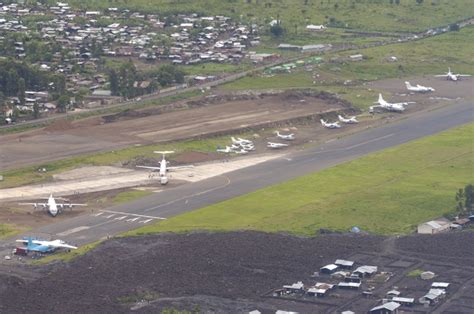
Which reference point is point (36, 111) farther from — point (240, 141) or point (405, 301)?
point (405, 301)

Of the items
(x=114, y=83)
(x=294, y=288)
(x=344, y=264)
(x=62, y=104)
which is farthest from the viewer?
(x=114, y=83)

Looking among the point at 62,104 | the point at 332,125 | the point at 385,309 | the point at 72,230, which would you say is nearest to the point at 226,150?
the point at 332,125

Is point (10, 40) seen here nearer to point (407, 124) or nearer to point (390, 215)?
point (407, 124)

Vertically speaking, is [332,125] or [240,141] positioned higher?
[240,141]

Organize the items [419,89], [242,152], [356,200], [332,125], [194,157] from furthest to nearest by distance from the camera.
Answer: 1. [419,89]
2. [332,125]
3. [242,152]
4. [194,157]
5. [356,200]

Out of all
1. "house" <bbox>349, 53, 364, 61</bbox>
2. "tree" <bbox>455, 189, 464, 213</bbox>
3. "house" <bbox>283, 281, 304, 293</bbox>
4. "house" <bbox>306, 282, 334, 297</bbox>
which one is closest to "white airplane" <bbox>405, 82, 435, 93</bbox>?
"house" <bbox>349, 53, 364, 61</bbox>

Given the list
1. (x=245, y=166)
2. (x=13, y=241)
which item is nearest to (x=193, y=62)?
(x=245, y=166)
